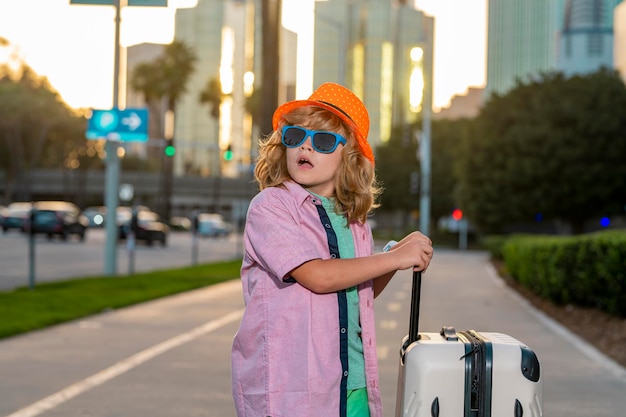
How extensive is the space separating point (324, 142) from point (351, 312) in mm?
515

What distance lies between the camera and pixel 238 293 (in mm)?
20547

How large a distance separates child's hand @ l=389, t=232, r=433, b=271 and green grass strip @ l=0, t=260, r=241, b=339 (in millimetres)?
9198

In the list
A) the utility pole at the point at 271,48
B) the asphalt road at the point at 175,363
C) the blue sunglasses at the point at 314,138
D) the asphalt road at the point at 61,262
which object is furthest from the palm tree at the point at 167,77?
the blue sunglasses at the point at 314,138

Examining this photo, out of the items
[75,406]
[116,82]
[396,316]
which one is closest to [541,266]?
[396,316]

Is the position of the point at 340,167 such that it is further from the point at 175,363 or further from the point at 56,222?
the point at 56,222

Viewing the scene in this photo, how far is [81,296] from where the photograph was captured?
17.6 metres

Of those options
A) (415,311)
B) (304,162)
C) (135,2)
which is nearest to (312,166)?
(304,162)

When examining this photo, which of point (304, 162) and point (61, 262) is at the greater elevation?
point (304, 162)

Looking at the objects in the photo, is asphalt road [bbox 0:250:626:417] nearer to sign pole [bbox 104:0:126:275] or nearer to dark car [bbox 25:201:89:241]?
sign pole [bbox 104:0:126:275]

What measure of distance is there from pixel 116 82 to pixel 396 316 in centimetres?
1025

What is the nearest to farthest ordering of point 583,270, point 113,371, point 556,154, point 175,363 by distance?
1. point 113,371
2. point 175,363
3. point 583,270
4. point 556,154

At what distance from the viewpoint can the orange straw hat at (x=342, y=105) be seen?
11.1 feet

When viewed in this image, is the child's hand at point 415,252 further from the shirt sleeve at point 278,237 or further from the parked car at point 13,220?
the parked car at point 13,220

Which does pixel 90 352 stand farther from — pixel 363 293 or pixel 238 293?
pixel 238 293
